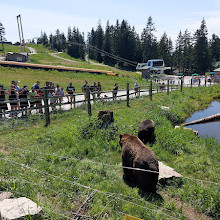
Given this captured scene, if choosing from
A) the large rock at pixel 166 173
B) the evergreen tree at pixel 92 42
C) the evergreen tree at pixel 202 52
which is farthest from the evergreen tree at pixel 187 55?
the large rock at pixel 166 173

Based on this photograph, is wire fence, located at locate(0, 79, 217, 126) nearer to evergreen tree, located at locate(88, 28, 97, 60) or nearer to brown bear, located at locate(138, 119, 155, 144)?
brown bear, located at locate(138, 119, 155, 144)

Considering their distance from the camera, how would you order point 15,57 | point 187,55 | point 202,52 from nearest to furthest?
point 15,57
point 202,52
point 187,55

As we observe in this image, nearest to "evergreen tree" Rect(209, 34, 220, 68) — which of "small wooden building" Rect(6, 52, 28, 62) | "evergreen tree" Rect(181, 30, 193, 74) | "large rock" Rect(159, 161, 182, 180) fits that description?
"evergreen tree" Rect(181, 30, 193, 74)

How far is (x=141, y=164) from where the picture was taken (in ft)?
15.5

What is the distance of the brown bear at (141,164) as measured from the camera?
468 cm

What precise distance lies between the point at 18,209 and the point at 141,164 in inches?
103

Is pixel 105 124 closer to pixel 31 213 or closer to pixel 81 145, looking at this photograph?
pixel 81 145

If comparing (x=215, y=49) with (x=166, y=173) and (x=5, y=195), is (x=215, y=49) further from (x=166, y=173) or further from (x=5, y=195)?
(x=5, y=195)

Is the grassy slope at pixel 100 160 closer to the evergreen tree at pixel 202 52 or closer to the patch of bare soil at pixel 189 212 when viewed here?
the patch of bare soil at pixel 189 212

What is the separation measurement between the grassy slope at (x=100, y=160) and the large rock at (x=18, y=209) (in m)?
0.41

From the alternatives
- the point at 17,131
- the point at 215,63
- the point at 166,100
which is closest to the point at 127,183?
the point at 17,131

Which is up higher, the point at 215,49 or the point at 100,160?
the point at 215,49

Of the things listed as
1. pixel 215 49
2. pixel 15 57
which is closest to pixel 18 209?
pixel 15 57

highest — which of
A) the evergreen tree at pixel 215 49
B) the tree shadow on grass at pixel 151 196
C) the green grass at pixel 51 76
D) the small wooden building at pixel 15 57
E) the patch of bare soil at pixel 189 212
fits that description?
the evergreen tree at pixel 215 49
